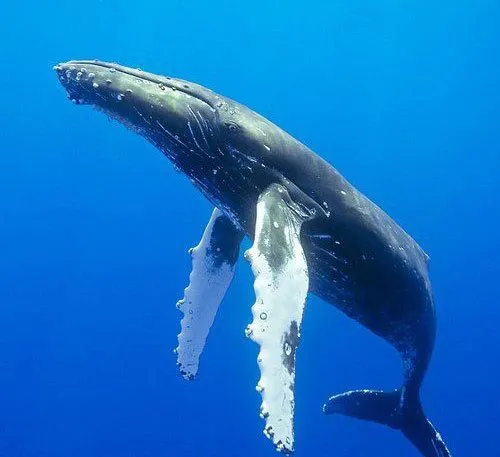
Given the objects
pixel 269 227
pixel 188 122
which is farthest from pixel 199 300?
pixel 188 122

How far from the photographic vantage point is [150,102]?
6012mm

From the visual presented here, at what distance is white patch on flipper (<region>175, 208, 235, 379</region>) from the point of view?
7914mm

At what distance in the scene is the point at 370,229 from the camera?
6.73 m

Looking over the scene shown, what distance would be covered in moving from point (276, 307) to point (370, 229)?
216 cm

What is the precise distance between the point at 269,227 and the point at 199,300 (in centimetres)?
274

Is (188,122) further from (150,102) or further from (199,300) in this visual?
(199,300)

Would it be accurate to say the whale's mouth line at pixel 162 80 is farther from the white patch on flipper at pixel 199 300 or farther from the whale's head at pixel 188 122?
the white patch on flipper at pixel 199 300

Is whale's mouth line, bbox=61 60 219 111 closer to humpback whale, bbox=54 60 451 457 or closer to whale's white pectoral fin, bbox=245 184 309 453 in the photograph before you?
humpback whale, bbox=54 60 451 457

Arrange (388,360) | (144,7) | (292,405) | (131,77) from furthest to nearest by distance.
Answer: (144,7) → (388,360) → (131,77) → (292,405)

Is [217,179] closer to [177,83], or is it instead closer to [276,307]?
[177,83]

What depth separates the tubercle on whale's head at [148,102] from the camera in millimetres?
5984

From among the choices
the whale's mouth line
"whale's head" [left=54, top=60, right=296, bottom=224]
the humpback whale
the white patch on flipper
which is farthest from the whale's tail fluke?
the whale's mouth line

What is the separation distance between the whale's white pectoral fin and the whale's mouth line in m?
1.38

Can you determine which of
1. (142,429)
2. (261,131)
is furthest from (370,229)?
(142,429)
